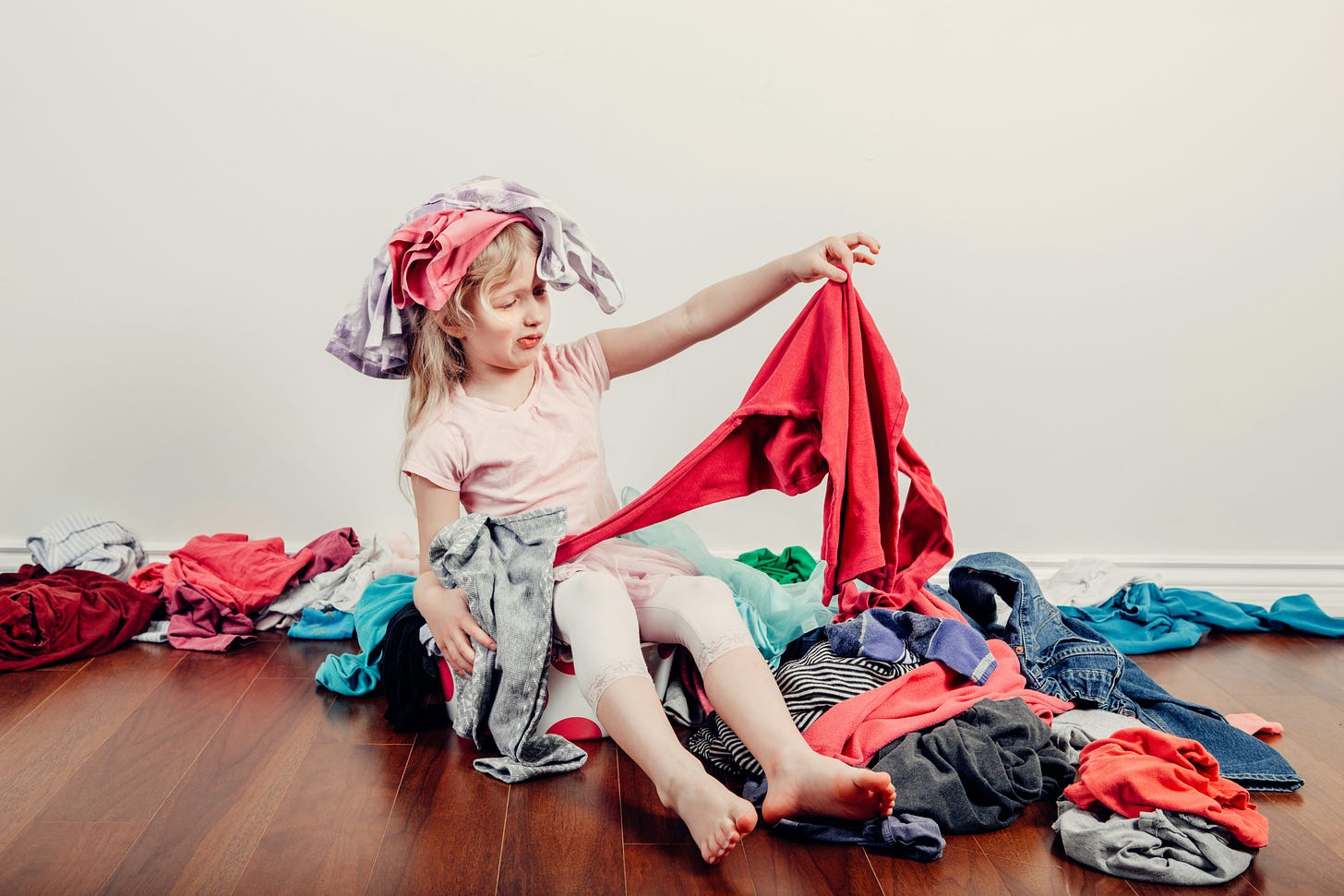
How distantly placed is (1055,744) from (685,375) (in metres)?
1.09

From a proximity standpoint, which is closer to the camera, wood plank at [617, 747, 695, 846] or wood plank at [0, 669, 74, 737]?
wood plank at [617, 747, 695, 846]

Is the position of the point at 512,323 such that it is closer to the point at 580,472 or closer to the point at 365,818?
the point at 580,472

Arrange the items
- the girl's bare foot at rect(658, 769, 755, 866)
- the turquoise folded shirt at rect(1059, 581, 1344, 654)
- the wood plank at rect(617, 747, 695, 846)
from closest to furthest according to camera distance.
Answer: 1. the girl's bare foot at rect(658, 769, 755, 866)
2. the wood plank at rect(617, 747, 695, 846)
3. the turquoise folded shirt at rect(1059, 581, 1344, 654)

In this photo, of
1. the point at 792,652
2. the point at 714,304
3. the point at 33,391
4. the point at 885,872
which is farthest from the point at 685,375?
A: the point at 33,391

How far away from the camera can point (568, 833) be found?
1385 mm

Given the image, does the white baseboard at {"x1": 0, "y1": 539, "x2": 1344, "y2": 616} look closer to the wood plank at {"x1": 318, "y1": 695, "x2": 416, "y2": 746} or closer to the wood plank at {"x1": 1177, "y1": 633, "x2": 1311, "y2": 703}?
the wood plank at {"x1": 1177, "y1": 633, "x2": 1311, "y2": 703}

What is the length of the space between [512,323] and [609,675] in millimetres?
571

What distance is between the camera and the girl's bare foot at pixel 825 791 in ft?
4.13

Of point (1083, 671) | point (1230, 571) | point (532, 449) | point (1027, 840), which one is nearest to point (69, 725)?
point (532, 449)

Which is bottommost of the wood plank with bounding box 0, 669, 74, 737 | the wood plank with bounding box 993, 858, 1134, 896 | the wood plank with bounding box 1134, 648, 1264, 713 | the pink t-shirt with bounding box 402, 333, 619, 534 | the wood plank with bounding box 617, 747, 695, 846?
the wood plank with bounding box 1134, 648, 1264, 713

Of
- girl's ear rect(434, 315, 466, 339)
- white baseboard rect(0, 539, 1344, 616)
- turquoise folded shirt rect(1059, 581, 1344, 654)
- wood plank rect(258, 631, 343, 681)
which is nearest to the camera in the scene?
girl's ear rect(434, 315, 466, 339)

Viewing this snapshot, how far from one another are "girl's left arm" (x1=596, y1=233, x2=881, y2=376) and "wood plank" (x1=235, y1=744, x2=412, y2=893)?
29.0 inches

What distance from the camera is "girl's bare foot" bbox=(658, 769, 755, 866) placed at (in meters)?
1.24

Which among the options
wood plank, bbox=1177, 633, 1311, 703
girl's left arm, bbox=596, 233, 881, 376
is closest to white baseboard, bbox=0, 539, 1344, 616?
wood plank, bbox=1177, 633, 1311, 703
